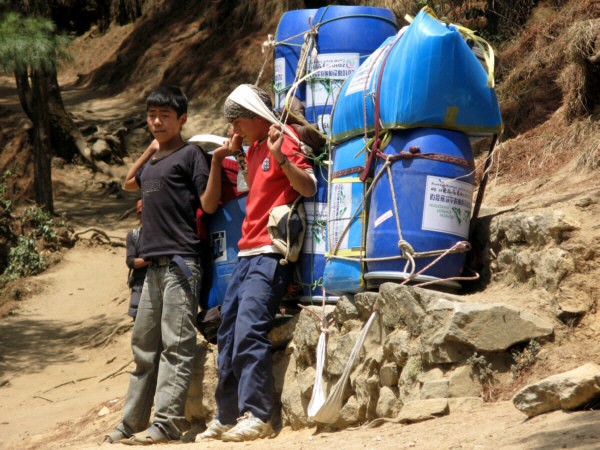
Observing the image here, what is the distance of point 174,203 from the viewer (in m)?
5.43

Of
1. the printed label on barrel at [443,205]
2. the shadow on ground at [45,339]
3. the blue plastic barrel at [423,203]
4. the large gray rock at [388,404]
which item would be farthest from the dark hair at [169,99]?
the shadow on ground at [45,339]

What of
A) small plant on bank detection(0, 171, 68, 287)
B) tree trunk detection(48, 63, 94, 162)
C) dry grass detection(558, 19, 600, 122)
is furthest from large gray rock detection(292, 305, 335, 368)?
tree trunk detection(48, 63, 94, 162)

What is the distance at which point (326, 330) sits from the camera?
16.6ft

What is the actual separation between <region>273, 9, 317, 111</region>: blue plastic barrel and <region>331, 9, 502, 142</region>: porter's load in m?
0.78

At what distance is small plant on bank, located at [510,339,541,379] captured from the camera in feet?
14.0

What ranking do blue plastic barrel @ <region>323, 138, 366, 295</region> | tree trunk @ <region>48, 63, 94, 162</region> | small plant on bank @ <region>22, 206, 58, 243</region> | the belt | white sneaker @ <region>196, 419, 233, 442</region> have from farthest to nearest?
tree trunk @ <region>48, 63, 94, 162</region> < small plant on bank @ <region>22, 206, 58, 243</region> < the belt < white sneaker @ <region>196, 419, 233, 442</region> < blue plastic barrel @ <region>323, 138, 366, 295</region>

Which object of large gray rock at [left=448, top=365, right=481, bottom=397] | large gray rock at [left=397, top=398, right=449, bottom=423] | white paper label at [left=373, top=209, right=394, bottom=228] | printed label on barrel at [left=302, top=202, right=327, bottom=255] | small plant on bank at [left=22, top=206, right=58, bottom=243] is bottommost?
small plant on bank at [left=22, top=206, right=58, bottom=243]

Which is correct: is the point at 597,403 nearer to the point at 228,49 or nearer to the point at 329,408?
the point at 329,408

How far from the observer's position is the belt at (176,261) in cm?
533

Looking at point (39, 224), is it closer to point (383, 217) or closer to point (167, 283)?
point (167, 283)

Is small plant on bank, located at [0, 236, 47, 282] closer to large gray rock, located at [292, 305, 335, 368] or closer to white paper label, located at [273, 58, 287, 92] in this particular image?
white paper label, located at [273, 58, 287, 92]

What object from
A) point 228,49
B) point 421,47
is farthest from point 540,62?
point 228,49

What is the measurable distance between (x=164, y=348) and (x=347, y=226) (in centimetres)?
124

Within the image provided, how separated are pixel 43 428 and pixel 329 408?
3.24m
